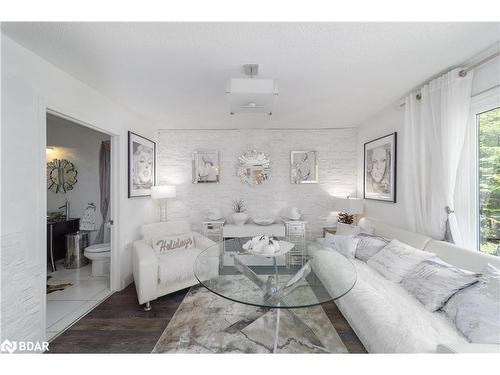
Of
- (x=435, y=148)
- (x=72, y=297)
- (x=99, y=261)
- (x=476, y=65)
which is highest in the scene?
(x=476, y=65)

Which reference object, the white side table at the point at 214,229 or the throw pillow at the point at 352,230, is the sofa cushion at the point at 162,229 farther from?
the throw pillow at the point at 352,230

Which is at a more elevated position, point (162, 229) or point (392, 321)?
point (162, 229)

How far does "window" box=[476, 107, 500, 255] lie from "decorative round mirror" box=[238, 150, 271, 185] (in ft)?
8.32

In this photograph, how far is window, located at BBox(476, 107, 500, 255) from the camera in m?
1.60

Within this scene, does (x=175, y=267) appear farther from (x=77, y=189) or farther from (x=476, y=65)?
(x=476, y=65)

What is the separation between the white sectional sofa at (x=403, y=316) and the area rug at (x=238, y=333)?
0.30 meters

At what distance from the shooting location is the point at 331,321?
75.9 inches

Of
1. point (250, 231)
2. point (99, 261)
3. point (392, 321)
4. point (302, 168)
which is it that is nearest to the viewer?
point (392, 321)

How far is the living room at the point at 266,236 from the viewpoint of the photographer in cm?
133

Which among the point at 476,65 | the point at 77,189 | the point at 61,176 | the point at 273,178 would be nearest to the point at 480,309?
the point at 476,65

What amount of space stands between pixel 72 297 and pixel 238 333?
2.07 metres

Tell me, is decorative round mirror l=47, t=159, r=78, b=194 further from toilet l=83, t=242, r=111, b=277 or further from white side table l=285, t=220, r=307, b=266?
white side table l=285, t=220, r=307, b=266

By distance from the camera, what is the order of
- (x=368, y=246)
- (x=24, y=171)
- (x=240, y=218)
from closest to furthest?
(x=24, y=171), (x=368, y=246), (x=240, y=218)

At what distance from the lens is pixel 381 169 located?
112 inches
